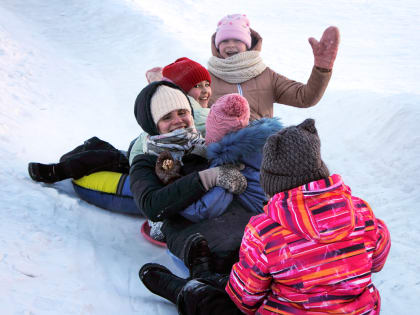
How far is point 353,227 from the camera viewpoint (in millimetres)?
1341

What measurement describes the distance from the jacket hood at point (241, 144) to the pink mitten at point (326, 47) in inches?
34.2

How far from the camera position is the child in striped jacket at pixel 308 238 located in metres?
1.33

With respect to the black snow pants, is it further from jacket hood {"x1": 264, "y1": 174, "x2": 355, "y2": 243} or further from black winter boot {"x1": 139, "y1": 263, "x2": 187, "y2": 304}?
jacket hood {"x1": 264, "y1": 174, "x2": 355, "y2": 243}

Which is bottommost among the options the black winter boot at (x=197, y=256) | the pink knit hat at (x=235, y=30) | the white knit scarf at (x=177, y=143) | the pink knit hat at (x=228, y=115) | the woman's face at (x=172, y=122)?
the black winter boot at (x=197, y=256)

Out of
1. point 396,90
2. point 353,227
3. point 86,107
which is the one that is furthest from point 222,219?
point 396,90

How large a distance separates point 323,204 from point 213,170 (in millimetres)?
844

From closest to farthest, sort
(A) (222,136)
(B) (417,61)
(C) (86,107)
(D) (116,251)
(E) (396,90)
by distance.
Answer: (A) (222,136) → (D) (116,251) → (C) (86,107) → (E) (396,90) → (B) (417,61)

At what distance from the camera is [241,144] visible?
Answer: 207 cm

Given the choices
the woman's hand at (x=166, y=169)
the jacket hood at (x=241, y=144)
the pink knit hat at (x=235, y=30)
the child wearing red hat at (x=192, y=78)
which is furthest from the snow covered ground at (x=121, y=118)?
the pink knit hat at (x=235, y=30)

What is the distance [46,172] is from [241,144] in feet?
5.39

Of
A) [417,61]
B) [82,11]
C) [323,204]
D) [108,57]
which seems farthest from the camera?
[82,11]

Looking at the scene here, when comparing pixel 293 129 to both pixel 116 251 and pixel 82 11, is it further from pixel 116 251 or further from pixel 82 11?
pixel 82 11

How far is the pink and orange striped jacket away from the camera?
1324mm

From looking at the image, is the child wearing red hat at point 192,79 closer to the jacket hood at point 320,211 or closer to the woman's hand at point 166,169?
the woman's hand at point 166,169
